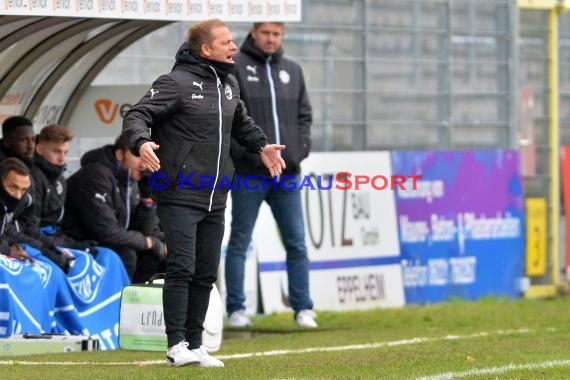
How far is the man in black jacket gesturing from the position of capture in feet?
27.7

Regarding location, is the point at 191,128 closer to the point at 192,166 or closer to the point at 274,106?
the point at 192,166

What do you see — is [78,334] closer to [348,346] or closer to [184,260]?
[348,346]

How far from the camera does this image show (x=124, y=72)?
13.2m

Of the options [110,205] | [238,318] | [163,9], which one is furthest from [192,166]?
[238,318]

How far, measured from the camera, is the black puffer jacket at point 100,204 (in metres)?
11.6

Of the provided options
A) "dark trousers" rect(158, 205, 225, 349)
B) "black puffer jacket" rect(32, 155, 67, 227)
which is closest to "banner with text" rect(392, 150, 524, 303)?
"black puffer jacket" rect(32, 155, 67, 227)

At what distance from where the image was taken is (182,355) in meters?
8.45

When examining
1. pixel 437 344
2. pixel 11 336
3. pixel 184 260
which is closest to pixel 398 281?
pixel 437 344

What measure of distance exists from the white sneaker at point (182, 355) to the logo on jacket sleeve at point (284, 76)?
3783 mm

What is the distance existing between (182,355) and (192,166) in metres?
1.00

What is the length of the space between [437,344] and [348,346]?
0.59 meters

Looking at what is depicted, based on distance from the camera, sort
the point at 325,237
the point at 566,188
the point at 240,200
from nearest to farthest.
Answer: the point at 240,200, the point at 325,237, the point at 566,188

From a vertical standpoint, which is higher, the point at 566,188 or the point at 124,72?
the point at 124,72

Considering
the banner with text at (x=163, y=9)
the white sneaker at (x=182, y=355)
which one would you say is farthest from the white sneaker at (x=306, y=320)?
the white sneaker at (x=182, y=355)
